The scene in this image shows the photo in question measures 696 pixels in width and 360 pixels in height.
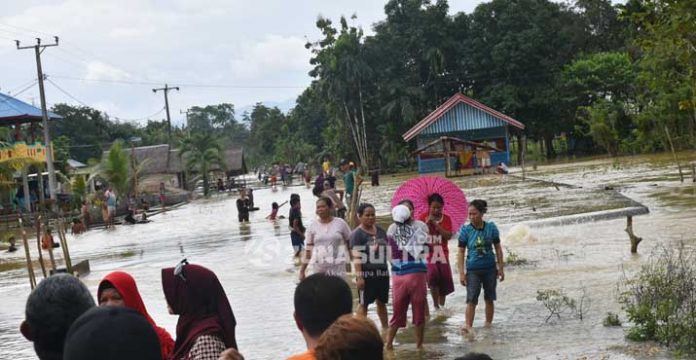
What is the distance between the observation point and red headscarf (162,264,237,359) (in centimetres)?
434

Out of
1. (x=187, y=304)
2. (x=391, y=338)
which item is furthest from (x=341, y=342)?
(x=391, y=338)

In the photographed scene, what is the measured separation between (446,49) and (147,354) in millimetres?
57278

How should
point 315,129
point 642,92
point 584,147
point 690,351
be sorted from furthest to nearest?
point 315,129, point 584,147, point 642,92, point 690,351

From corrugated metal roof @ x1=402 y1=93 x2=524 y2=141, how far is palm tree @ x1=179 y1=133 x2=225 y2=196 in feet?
46.2

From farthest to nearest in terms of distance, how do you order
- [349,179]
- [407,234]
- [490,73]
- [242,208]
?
[490,73], [242,208], [349,179], [407,234]

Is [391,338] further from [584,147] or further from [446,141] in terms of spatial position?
[584,147]

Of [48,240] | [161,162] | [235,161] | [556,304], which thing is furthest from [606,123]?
[556,304]

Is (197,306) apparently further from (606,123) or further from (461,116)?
(461,116)

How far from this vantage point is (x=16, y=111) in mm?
42469

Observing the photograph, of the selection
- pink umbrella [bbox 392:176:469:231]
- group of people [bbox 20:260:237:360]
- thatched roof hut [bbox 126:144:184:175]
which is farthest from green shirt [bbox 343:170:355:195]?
thatched roof hut [bbox 126:144:184:175]

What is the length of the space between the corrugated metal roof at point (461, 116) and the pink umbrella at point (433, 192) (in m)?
41.9

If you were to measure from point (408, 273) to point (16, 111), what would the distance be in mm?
37188

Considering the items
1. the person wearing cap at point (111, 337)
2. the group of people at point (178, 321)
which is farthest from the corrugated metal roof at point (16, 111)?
the person wearing cap at point (111, 337)

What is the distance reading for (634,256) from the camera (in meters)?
13.3
